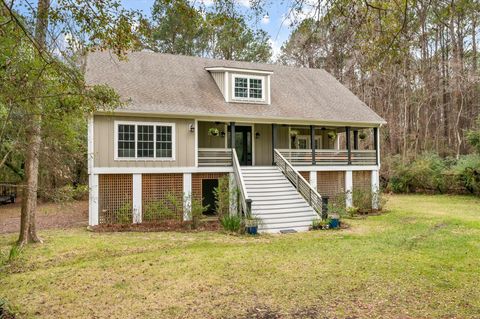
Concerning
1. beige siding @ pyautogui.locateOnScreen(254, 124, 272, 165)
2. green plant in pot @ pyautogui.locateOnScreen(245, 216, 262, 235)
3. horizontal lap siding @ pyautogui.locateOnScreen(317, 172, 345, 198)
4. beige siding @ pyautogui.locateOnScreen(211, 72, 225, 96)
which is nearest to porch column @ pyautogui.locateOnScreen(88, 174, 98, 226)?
green plant in pot @ pyautogui.locateOnScreen(245, 216, 262, 235)

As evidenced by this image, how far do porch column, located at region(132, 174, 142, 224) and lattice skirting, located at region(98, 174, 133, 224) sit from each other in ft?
0.46

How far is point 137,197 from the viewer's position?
13.6m

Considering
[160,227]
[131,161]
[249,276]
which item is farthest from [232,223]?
[249,276]

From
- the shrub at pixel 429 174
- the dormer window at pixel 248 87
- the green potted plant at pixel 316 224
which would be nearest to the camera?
the green potted plant at pixel 316 224

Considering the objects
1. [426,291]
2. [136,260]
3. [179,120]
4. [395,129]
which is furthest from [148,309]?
[395,129]

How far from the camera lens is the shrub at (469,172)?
834 inches

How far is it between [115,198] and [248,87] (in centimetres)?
751

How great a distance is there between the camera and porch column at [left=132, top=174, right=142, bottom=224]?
13552mm

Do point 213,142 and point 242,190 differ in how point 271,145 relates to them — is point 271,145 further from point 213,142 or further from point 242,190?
point 242,190

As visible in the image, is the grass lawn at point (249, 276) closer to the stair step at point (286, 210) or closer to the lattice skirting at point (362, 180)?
the stair step at point (286, 210)

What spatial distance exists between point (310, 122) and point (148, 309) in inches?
501

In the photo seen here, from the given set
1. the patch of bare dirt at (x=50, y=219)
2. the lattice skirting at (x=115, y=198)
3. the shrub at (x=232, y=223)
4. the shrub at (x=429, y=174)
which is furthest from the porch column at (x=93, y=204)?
the shrub at (x=429, y=174)

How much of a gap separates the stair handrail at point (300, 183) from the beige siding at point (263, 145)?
1408 mm

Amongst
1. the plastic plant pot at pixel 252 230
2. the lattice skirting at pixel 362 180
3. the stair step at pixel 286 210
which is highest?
the lattice skirting at pixel 362 180
